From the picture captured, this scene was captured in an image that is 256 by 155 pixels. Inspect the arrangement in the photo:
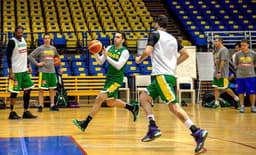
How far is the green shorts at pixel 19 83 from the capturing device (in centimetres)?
823

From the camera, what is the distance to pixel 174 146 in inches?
193

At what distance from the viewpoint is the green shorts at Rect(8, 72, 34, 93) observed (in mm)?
8227

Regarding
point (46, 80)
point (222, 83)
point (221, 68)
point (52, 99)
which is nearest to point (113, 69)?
point (46, 80)

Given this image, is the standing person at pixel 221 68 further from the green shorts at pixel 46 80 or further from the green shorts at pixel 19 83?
the green shorts at pixel 19 83

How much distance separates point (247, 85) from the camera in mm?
9750

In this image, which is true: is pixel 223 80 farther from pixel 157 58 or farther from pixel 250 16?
pixel 250 16

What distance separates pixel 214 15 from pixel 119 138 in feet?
46.3

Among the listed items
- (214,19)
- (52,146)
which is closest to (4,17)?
(214,19)

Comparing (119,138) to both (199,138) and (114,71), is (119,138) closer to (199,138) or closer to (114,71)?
(114,71)

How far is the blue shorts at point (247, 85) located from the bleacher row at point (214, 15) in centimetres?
641

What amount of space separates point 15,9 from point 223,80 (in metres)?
10.8

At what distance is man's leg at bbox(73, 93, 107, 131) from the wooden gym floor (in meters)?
0.11

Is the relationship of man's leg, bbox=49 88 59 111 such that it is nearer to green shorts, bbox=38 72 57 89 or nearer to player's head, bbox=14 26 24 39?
green shorts, bbox=38 72 57 89

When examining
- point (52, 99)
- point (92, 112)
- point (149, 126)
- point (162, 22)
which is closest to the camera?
point (162, 22)
